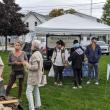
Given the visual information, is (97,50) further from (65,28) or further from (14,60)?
(14,60)

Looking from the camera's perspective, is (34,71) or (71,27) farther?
(71,27)

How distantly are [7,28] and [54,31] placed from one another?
123 ft

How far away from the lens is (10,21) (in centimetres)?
5738

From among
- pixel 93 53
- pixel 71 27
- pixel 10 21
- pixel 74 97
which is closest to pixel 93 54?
pixel 93 53

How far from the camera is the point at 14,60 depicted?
508 inches

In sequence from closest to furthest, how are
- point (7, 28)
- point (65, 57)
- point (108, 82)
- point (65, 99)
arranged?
point (65, 99) < point (65, 57) < point (108, 82) < point (7, 28)

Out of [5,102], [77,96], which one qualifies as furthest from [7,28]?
[5,102]

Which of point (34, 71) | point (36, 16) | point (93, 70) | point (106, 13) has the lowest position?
point (93, 70)

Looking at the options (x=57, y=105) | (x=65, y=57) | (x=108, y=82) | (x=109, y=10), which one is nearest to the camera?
(x=57, y=105)

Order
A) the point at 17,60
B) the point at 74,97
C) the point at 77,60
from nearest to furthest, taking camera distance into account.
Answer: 1. the point at 17,60
2. the point at 74,97
3. the point at 77,60

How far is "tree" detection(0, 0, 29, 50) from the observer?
55938 millimetres

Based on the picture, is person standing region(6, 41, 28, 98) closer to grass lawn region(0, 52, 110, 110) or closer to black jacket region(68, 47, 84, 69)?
grass lawn region(0, 52, 110, 110)

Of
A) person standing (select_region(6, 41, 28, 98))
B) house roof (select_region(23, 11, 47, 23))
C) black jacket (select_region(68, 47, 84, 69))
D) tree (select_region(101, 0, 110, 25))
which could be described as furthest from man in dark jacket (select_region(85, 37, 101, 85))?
house roof (select_region(23, 11, 47, 23))

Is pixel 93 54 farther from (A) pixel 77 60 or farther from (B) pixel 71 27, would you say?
(B) pixel 71 27
